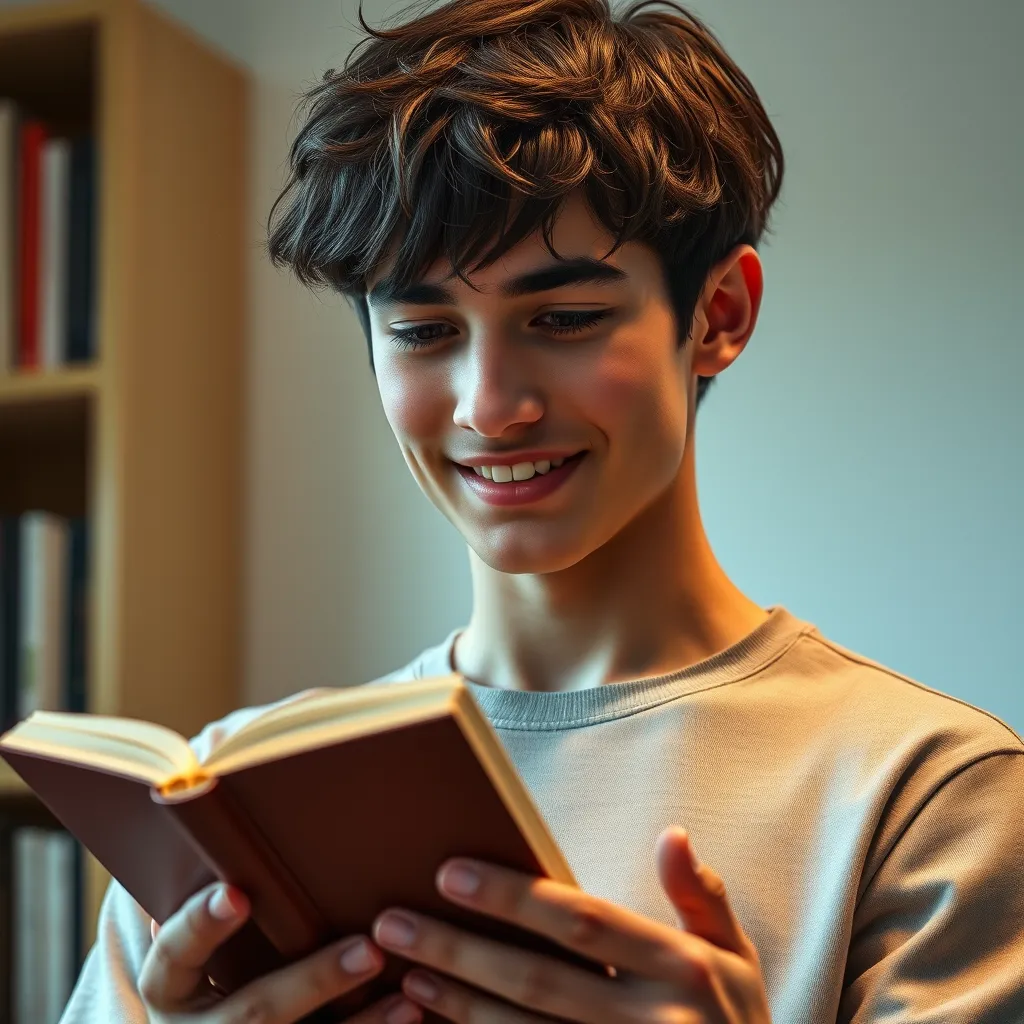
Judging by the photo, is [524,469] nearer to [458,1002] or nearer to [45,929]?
[458,1002]

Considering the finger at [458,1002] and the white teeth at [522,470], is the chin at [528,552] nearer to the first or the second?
the white teeth at [522,470]

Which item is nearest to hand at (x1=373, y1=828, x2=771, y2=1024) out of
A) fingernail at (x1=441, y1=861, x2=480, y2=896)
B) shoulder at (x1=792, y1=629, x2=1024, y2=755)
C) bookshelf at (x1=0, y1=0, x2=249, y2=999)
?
fingernail at (x1=441, y1=861, x2=480, y2=896)

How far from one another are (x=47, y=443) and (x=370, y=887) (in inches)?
54.2

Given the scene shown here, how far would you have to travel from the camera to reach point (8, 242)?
1.64 meters

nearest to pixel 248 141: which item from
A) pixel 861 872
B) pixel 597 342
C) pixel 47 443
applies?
pixel 47 443

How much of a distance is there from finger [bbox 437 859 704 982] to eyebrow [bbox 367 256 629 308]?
41 cm

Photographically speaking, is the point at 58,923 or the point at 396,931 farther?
the point at 58,923

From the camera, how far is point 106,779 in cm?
69

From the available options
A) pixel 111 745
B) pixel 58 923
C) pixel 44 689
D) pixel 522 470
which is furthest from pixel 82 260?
pixel 111 745

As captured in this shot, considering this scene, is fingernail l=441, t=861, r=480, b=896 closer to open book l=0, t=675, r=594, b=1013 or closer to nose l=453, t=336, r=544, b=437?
open book l=0, t=675, r=594, b=1013

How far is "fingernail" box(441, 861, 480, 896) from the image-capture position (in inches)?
25.4

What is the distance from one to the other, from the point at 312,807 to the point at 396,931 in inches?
3.6

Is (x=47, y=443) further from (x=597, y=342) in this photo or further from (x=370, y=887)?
(x=370, y=887)

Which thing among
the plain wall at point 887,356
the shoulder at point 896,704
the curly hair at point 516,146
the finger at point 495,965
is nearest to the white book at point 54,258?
the plain wall at point 887,356
